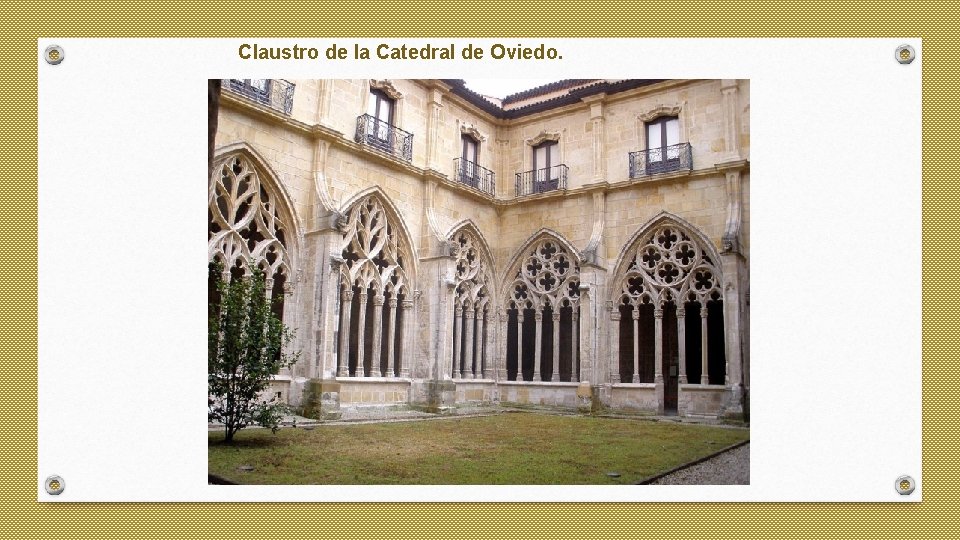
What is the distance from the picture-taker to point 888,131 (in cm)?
635

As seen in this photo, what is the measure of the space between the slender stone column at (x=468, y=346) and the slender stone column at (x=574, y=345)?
79.0 inches

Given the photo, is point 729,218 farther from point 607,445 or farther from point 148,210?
point 148,210

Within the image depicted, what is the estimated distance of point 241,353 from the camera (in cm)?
743

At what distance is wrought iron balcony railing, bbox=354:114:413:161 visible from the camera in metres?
11.0

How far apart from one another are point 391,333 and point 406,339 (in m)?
0.39

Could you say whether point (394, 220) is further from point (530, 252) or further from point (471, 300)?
point (530, 252)

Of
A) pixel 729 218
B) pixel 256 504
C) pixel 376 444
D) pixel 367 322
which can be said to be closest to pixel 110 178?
pixel 256 504

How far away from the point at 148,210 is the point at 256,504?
2756 mm

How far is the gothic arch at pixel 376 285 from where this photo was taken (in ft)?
37.1

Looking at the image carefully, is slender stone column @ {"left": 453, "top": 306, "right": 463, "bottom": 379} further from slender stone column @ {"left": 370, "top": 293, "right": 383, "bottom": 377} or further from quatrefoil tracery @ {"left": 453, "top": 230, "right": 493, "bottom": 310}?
slender stone column @ {"left": 370, "top": 293, "right": 383, "bottom": 377}

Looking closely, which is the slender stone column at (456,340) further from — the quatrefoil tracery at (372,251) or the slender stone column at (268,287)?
the slender stone column at (268,287)

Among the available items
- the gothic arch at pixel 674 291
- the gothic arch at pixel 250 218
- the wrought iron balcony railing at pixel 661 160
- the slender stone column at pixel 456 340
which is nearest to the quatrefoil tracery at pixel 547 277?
the gothic arch at pixel 674 291

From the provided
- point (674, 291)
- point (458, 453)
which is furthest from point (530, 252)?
point (458, 453)

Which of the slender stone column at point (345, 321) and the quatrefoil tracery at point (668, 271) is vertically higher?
the quatrefoil tracery at point (668, 271)
